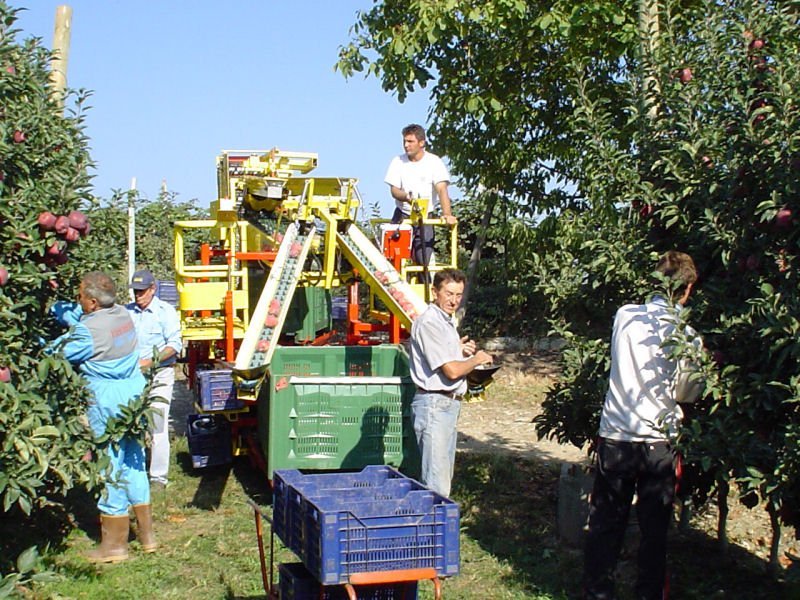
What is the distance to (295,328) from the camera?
9547mm

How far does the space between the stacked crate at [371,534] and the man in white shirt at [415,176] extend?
4.68 metres

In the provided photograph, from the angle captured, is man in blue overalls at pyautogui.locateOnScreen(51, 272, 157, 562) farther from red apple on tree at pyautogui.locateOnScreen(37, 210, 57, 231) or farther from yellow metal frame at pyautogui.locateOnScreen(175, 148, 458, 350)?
yellow metal frame at pyautogui.locateOnScreen(175, 148, 458, 350)

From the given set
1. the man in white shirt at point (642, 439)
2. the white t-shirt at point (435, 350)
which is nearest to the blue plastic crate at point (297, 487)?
the white t-shirt at point (435, 350)

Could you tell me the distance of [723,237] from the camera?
526 centimetres

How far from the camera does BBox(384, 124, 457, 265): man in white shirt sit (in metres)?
9.19

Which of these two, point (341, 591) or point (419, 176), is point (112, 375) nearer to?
point (341, 591)

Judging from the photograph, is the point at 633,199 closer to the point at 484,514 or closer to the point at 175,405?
the point at 484,514

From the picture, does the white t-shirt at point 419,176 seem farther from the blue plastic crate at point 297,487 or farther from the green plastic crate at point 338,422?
the blue plastic crate at point 297,487

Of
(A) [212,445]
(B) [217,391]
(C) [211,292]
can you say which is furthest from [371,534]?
(C) [211,292]

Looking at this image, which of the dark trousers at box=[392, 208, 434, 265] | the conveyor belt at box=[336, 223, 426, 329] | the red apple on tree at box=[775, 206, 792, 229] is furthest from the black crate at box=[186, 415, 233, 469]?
the red apple on tree at box=[775, 206, 792, 229]

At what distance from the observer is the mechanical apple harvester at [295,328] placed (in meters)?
7.36

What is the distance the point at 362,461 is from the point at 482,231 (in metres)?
4.81

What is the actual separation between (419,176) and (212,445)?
2.96 metres

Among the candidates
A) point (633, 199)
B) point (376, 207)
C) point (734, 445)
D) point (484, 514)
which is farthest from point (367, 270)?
point (376, 207)
